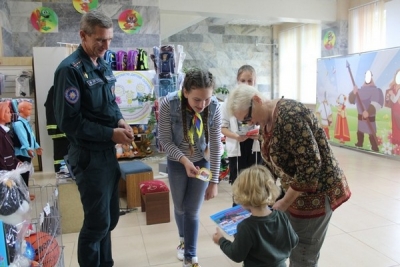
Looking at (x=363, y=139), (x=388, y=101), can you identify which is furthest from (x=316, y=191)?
(x=363, y=139)

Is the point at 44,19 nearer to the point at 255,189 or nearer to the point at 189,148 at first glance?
the point at 189,148

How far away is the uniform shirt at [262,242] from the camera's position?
1.37 metres

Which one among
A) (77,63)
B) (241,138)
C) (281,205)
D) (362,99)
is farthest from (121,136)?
(362,99)

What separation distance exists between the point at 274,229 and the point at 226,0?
6717 millimetres

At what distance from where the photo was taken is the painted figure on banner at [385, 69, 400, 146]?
19.0 ft

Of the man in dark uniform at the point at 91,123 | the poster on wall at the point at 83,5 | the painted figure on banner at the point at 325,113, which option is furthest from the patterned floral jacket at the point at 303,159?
the painted figure on banner at the point at 325,113

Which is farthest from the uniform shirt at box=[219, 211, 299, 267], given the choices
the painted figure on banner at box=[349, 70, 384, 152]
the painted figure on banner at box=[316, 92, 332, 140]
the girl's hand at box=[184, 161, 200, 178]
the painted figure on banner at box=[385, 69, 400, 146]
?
the painted figure on banner at box=[316, 92, 332, 140]

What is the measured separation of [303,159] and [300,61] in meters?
8.91

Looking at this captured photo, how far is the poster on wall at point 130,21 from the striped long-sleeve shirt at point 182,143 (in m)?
5.04

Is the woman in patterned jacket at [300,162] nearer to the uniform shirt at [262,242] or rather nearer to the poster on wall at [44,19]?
the uniform shirt at [262,242]

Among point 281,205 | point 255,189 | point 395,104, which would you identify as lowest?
point 281,205

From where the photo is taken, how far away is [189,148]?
2.15m

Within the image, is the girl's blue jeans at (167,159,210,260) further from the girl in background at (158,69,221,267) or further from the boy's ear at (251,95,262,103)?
the boy's ear at (251,95,262,103)

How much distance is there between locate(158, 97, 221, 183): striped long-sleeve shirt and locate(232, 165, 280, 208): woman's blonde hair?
707 mm
